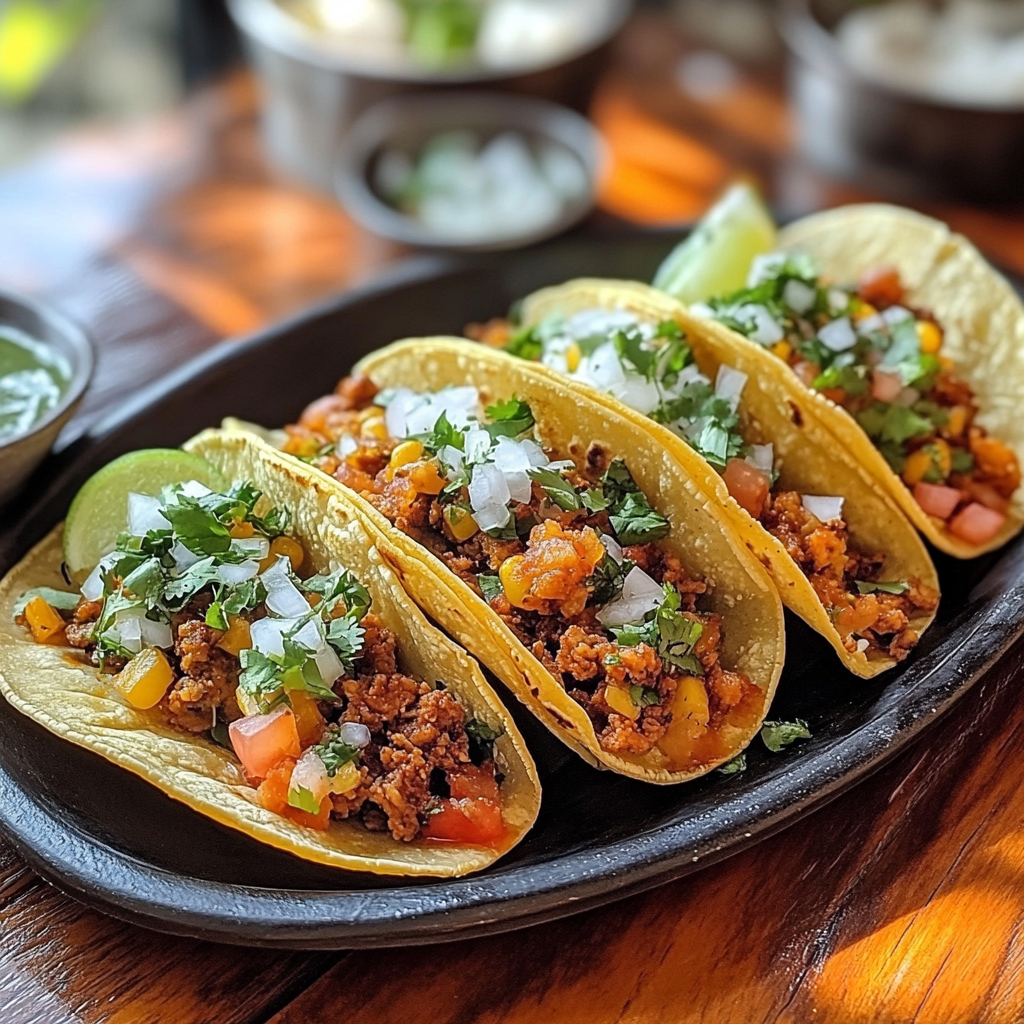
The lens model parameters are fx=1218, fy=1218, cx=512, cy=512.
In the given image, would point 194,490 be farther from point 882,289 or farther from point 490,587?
point 882,289

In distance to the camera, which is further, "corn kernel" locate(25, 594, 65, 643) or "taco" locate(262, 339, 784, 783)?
"corn kernel" locate(25, 594, 65, 643)

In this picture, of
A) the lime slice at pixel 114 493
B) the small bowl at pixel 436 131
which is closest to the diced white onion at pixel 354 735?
the lime slice at pixel 114 493

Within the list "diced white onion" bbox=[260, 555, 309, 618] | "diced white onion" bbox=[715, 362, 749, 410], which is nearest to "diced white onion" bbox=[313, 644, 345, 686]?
"diced white onion" bbox=[260, 555, 309, 618]

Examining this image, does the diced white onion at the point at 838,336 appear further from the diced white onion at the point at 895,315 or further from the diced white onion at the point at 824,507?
the diced white onion at the point at 824,507

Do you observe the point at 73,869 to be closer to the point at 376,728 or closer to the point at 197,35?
the point at 376,728

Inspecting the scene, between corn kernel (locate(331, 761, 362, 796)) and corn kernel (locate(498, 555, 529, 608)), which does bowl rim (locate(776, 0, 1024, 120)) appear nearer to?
corn kernel (locate(498, 555, 529, 608))

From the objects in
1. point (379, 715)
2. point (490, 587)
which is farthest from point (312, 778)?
point (490, 587)

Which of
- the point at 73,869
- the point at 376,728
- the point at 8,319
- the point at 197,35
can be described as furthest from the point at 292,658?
the point at 197,35

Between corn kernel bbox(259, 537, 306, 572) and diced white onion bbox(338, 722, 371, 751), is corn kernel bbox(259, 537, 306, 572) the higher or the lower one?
the higher one
